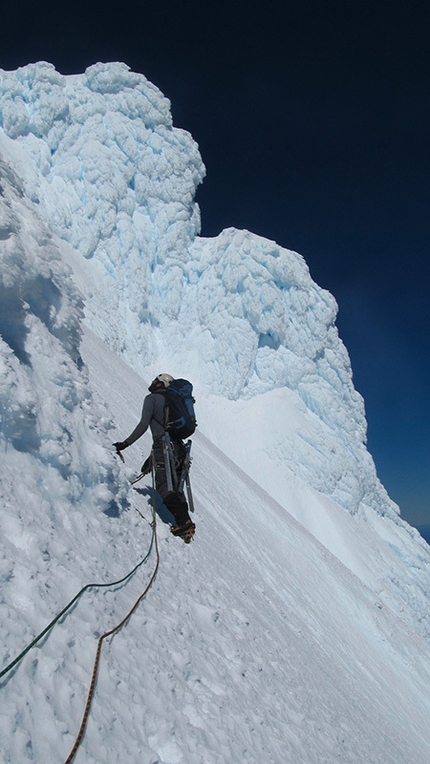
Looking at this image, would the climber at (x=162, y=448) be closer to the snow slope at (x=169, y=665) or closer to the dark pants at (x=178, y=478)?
the dark pants at (x=178, y=478)

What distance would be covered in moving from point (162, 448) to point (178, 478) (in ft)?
1.14

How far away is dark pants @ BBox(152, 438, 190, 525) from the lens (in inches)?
166

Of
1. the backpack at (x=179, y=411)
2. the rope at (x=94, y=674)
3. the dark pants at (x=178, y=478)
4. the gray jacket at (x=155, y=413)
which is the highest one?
the backpack at (x=179, y=411)

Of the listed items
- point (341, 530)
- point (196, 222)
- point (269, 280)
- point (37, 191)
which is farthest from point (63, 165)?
point (341, 530)

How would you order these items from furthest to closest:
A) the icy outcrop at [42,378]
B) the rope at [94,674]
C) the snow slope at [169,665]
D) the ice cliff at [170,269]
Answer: the ice cliff at [170,269], the icy outcrop at [42,378], the snow slope at [169,665], the rope at [94,674]

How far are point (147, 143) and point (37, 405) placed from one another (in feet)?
106

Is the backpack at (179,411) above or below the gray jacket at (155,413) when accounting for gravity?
above

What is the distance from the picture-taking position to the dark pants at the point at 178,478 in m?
4.21

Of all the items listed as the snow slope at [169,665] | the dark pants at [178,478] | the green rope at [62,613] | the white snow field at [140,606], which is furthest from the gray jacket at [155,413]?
the green rope at [62,613]

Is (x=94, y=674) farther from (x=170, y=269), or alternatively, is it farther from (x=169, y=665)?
(x=170, y=269)

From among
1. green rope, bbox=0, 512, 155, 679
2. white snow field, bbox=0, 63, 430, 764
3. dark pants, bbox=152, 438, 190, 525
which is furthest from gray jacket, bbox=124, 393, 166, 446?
green rope, bbox=0, 512, 155, 679

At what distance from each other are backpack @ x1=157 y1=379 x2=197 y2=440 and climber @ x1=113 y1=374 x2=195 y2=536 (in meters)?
0.04

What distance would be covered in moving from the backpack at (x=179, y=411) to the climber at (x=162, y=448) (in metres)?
0.04

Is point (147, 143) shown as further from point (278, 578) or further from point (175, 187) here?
point (278, 578)
